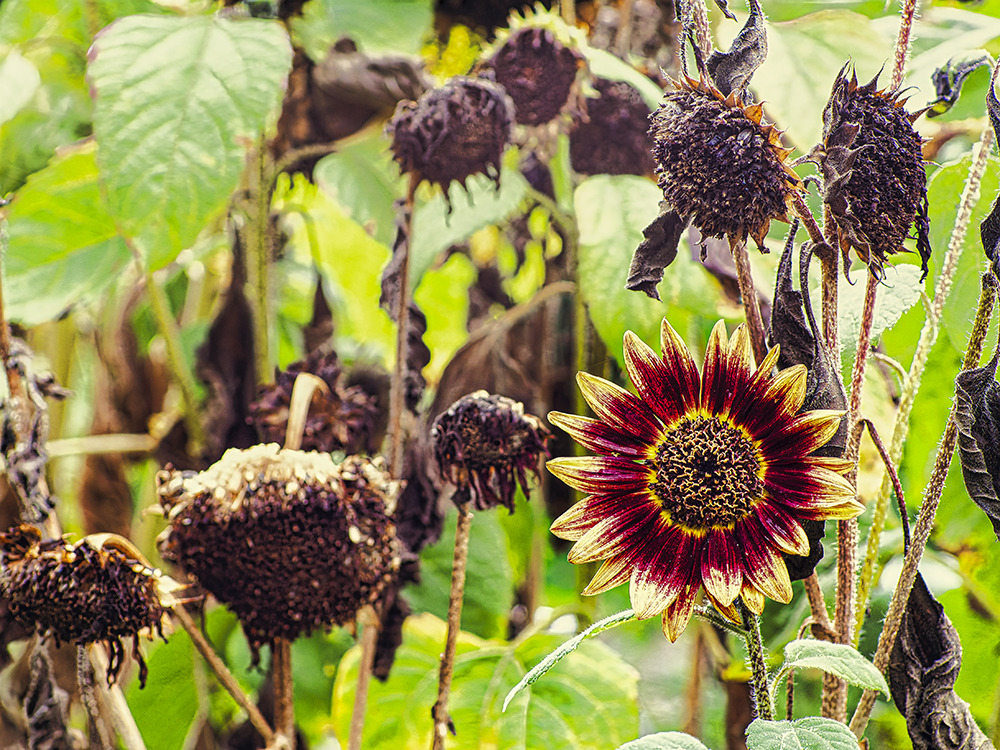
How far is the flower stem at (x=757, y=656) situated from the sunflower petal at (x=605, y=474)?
4cm

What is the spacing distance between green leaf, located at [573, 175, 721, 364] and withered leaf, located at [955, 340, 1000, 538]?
0.54ft

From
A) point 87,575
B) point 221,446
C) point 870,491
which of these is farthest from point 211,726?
point 870,491

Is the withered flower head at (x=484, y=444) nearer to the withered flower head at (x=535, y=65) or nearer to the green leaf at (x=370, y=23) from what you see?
the withered flower head at (x=535, y=65)

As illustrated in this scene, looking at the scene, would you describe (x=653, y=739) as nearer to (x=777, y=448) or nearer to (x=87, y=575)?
(x=777, y=448)

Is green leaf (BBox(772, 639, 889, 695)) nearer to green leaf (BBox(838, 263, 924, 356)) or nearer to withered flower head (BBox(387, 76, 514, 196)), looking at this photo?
green leaf (BBox(838, 263, 924, 356))

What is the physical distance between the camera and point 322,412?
0.42 meters

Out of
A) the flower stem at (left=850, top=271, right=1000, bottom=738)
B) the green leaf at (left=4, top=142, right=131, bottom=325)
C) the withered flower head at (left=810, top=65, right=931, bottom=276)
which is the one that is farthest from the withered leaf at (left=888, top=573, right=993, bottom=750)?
the green leaf at (left=4, top=142, right=131, bottom=325)

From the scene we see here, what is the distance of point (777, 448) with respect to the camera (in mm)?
246

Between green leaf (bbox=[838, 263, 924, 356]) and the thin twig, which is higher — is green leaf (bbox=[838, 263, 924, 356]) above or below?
above

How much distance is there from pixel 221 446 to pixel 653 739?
353 millimetres

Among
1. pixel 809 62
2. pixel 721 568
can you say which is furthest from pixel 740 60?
pixel 809 62

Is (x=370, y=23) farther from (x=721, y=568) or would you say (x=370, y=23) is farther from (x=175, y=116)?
(x=721, y=568)

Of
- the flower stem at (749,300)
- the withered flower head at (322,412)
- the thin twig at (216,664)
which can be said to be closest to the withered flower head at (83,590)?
the thin twig at (216,664)

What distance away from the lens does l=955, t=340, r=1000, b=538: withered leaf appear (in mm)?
246
